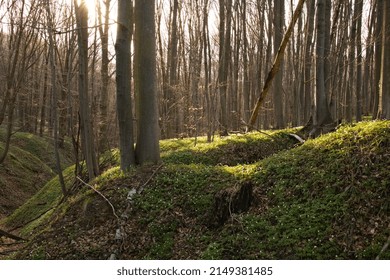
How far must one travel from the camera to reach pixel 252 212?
623cm

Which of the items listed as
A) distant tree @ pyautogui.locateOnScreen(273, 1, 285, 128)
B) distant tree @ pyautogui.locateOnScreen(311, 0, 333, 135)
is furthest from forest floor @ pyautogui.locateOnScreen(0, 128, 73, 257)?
distant tree @ pyautogui.locateOnScreen(273, 1, 285, 128)

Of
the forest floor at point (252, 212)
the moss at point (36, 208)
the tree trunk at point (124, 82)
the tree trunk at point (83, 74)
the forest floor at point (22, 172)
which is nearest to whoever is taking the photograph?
the forest floor at point (252, 212)

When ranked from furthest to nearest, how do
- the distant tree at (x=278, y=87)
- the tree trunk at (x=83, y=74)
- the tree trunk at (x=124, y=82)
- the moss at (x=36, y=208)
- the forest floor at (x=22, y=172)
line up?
the distant tree at (x=278, y=87) → the forest floor at (x=22, y=172) → the moss at (x=36, y=208) → the tree trunk at (x=83, y=74) → the tree trunk at (x=124, y=82)

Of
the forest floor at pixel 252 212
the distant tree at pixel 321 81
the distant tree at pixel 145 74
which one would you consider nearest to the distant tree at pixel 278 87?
the distant tree at pixel 321 81

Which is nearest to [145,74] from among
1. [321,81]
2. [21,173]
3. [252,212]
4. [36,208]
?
[252,212]

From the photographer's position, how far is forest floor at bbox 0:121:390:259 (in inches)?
201

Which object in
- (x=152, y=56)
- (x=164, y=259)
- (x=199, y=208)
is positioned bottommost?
(x=164, y=259)

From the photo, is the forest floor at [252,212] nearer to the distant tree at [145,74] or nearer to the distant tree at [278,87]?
the distant tree at [145,74]

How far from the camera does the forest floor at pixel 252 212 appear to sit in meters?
5.11

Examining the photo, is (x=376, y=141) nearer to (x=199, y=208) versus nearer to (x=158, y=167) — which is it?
(x=199, y=208)

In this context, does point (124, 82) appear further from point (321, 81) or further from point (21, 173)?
point (21, 173)
